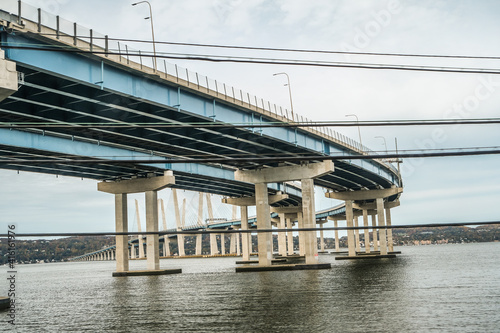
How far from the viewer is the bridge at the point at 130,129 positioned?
24875 mm

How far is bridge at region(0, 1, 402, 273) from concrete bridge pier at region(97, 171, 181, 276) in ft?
0.38

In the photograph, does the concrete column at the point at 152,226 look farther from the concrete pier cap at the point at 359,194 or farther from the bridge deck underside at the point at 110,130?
the concrete pier cap at the point at 359,194

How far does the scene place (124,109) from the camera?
1377 inches

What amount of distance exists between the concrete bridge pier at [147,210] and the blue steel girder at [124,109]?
7446mm

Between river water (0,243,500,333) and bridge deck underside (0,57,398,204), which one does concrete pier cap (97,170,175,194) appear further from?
river water (0,243,500,333)

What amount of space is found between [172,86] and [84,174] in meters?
25.6

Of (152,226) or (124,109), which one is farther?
(152,226)

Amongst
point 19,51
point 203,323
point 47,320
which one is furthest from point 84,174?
point 203,323

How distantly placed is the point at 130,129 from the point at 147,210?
66.3 ft

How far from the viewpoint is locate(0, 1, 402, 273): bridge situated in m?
24.9

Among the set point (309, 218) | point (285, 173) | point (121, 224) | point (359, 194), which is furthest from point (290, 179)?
point (359, 194)

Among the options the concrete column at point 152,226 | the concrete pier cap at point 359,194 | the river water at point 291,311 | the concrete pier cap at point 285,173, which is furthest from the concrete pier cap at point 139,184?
the concrete pier cap at point 359,194

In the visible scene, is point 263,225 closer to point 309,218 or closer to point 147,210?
point 309,218

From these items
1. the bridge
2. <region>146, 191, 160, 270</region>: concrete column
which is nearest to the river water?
the bridge
